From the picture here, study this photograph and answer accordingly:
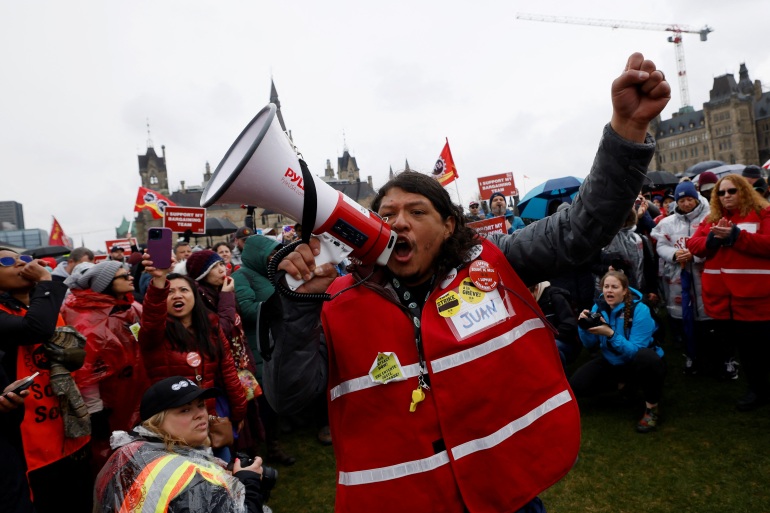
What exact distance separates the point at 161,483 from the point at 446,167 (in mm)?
9805

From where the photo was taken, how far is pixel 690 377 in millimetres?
5723

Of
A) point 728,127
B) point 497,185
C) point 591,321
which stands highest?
point 728,127

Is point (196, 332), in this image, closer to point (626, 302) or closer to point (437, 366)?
point (437, 366)

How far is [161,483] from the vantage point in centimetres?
197

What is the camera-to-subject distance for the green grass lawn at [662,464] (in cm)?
356

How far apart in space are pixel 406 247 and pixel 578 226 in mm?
601

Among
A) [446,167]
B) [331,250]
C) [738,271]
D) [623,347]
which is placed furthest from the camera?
[446,167]

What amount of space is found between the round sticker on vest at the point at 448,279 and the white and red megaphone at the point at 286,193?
0.82ft

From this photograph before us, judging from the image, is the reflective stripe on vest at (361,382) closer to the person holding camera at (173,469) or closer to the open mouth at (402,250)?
the open mouth at (402,250)

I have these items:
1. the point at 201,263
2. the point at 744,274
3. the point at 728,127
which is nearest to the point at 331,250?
the point at 201,263

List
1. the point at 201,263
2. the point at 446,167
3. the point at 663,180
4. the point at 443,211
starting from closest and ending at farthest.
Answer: the point at 443,211, the point at 201,263, the point at 446,167, the point at 663,180

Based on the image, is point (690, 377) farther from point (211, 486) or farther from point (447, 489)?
point (211, 486)

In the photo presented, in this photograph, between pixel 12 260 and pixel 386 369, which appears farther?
pixel 12 260

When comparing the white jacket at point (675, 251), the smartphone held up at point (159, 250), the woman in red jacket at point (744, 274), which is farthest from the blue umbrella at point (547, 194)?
the smartphone held up at point (159, 250)
